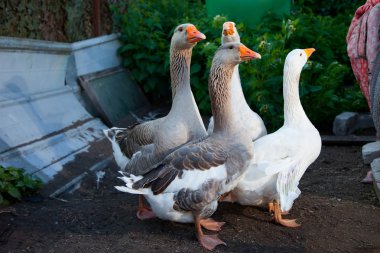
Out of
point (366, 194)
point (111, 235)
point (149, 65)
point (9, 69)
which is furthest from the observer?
point (149, 65)

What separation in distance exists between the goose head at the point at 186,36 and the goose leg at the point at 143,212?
115 centimetres

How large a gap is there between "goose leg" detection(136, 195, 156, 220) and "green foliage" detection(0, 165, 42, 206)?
88 centimetres

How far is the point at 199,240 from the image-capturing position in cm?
334

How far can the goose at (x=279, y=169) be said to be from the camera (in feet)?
11.5

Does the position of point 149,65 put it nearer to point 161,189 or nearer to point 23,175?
point 23,175

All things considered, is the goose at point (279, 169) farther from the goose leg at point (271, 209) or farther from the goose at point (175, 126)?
the goose at point (175, 126)

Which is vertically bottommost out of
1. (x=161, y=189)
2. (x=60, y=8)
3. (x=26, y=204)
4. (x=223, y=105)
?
(x=26, y=204)

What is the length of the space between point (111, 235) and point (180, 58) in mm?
1389

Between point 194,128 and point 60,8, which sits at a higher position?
point 60,8

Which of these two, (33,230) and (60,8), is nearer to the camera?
(33,230)

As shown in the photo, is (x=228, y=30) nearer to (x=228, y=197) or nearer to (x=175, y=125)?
(x=175, y=125)

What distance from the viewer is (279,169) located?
3.50 m

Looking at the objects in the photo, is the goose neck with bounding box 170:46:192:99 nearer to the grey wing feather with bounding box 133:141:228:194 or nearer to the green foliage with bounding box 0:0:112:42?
the grey wing feather with bounding box 133:141:228:194

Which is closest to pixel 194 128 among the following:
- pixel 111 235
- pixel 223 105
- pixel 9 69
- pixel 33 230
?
pixel 223 105
